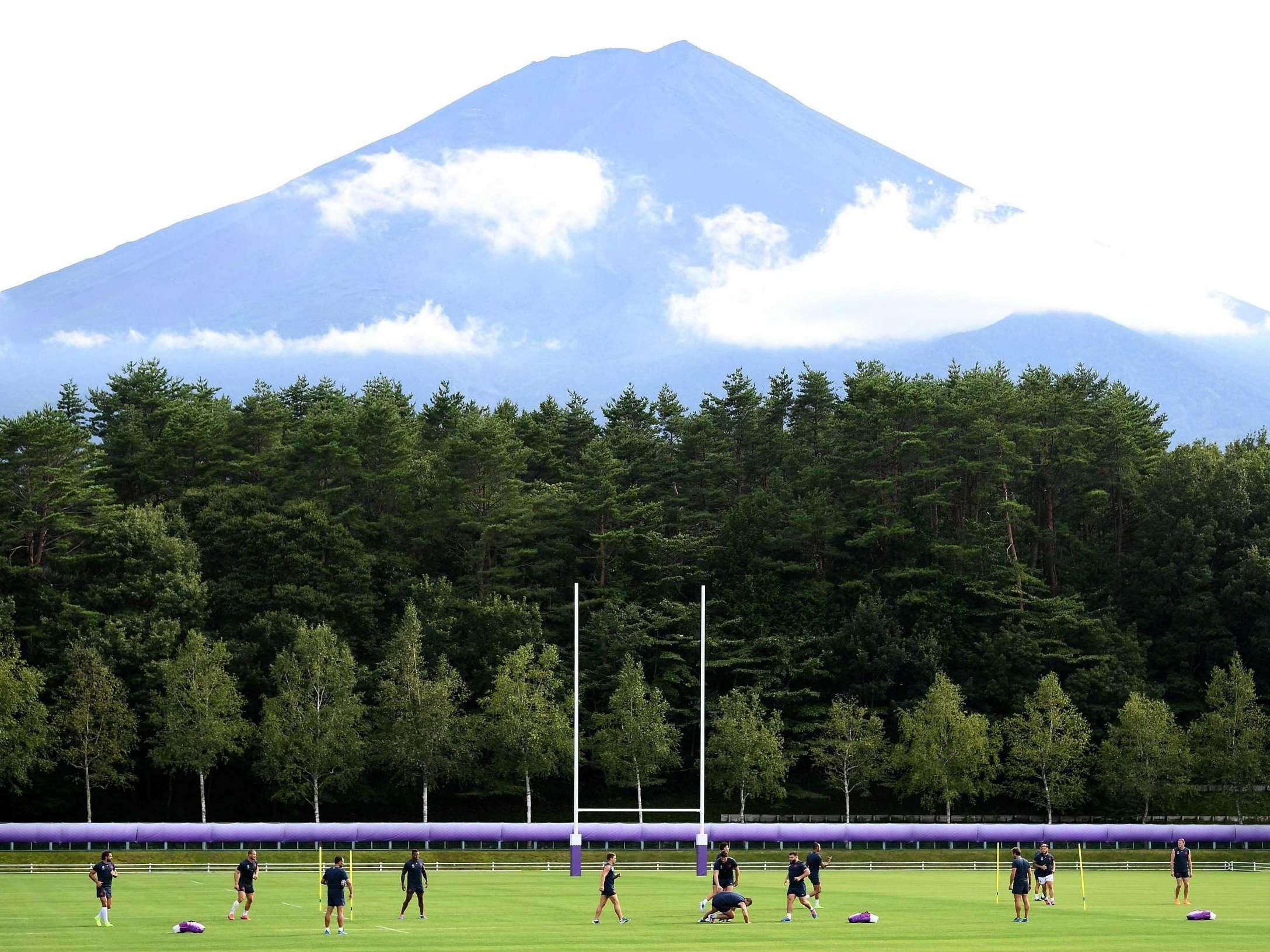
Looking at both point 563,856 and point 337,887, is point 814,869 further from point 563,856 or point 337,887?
point 563,856

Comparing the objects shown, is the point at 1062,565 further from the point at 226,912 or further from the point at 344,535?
the point at 226,912

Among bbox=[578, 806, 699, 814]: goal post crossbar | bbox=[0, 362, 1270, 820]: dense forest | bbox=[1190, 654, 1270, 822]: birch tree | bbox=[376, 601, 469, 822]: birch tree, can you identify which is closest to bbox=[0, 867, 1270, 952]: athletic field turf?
bbox=[578, 806, 699, 814]: goal post crossbar

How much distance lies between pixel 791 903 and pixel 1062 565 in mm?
63855

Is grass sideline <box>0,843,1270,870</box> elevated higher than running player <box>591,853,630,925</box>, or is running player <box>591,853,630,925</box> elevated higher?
running player <box>591,853,630,925</box>

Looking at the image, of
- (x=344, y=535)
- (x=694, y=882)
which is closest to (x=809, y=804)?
(x=344, y=535)

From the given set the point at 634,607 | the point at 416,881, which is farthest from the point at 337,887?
the point at 634,607

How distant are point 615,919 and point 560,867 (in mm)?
29732

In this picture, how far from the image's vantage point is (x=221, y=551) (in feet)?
297

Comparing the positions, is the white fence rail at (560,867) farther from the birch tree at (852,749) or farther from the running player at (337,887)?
the running player at (337,887)

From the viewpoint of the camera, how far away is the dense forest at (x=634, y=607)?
261ft

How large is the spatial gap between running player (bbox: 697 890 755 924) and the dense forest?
44.4 meters

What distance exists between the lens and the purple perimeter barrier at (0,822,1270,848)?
2660 inches

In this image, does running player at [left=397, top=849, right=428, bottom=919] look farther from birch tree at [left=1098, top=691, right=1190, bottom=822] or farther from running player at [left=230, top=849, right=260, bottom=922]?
birch tree at [left=1098, top=691, right=1190, bottom=822]

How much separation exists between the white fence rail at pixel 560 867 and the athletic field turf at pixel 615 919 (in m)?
5.21
